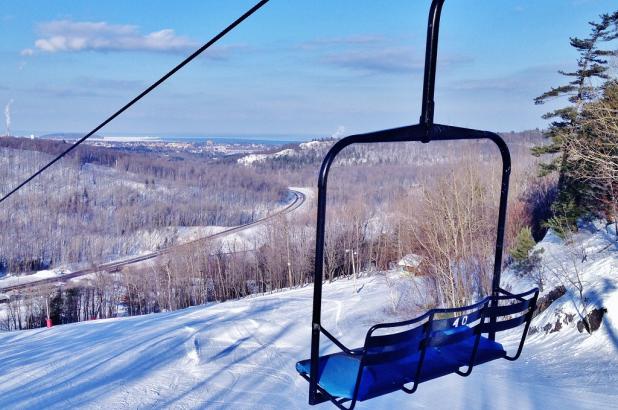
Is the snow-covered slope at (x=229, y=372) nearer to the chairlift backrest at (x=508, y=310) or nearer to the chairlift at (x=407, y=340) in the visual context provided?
the chairlift backrest at (x=508, y=310)

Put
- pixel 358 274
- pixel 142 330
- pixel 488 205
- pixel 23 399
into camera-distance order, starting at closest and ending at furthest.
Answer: pixel 23 399 < pixel 488 205 < pixel 142 330 < pixel 358 274

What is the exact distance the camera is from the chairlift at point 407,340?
2.22 m

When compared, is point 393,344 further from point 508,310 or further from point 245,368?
point 245,368

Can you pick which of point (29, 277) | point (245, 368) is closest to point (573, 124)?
→ point (245, 368)

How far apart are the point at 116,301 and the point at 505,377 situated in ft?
112

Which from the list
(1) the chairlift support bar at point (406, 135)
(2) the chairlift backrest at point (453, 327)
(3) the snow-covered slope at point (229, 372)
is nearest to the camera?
(1) the chairlift support bar at point (406, 135)

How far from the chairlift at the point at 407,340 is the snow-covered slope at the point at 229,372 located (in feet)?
23.0

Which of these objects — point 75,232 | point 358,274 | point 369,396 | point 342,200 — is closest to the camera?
point 369,396

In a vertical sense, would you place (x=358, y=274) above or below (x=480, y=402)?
below

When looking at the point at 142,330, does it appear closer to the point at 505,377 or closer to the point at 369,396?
the point at 505,377

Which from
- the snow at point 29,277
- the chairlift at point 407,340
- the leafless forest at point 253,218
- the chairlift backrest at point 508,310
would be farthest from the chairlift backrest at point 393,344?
the snow at point 29,277

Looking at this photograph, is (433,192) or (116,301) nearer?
(433,192)

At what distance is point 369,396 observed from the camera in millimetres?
2516

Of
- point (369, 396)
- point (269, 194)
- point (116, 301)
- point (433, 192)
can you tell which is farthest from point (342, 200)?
point (369, 396)
